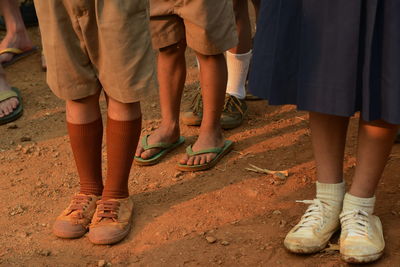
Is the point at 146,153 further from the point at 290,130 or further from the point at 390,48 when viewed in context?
the point at 390,48

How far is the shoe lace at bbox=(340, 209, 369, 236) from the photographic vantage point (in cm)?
230

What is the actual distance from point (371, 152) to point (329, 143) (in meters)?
0.17

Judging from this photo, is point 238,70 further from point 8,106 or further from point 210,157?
point 8,106

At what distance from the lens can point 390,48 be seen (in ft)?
6.69

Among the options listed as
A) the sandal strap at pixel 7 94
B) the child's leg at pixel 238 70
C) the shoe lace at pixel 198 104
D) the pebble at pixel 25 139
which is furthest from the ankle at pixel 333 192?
the sandal strap at pixel 7 94

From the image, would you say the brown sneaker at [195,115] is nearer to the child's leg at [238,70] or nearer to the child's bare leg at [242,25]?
the child's leg at [238,70]

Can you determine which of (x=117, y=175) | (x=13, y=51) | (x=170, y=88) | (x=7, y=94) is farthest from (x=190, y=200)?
(x=13, y=51)

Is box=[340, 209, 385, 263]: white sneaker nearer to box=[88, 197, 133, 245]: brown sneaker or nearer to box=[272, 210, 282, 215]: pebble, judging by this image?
box=[272, 210, 282, 215]: pebble

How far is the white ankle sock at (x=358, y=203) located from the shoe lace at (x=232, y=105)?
4.42ft

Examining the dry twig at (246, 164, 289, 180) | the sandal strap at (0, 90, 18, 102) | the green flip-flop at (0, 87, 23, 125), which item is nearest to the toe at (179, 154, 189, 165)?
the dry twig at (246, 164, 289, 180)

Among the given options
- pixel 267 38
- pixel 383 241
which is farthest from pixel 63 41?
pixel 383 241

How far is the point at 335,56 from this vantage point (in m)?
2.12

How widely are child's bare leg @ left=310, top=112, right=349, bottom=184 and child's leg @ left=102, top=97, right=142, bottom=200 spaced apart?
688 millimetres

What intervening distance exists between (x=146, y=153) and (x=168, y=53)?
50 cm
